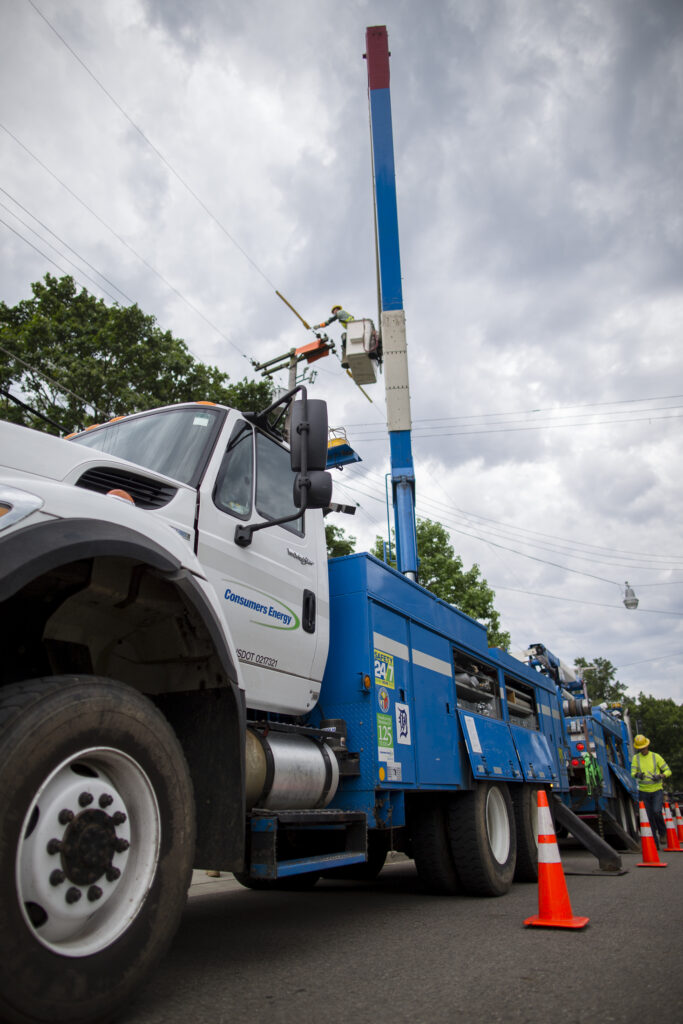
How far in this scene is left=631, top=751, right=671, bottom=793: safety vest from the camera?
11.8 meters

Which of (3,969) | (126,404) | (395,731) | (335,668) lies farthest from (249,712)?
(126,404)

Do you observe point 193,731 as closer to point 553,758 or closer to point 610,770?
point 553,758

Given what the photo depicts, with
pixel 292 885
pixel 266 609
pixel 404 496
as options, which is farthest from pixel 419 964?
pixel 404 496

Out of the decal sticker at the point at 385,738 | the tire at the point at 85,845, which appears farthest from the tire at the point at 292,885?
the tire at the point at 85,845

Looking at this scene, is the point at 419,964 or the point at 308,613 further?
the point at 308,613

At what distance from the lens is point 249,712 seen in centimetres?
409

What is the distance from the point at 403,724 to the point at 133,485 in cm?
270

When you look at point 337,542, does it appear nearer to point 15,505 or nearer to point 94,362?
point 94,362

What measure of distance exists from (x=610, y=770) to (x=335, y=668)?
408 inches

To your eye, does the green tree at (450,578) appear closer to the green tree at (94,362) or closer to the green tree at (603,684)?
the green tree at (94,362)

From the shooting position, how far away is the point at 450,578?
23531mm

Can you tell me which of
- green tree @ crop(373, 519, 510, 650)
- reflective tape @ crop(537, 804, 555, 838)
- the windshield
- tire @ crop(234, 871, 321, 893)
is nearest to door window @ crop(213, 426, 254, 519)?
the windshield

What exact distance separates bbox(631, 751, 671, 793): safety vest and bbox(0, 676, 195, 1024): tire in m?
11.2

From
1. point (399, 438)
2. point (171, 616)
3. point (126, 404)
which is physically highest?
point (126, 404)
